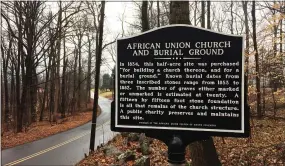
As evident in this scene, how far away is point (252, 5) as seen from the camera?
893 inches

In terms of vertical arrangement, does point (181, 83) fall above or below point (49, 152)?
above

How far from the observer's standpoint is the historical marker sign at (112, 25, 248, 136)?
394cm

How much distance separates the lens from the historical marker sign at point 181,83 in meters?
3.94

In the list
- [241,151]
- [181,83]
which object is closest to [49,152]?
[241,151]

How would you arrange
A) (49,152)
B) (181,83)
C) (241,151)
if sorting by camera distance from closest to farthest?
(181,83) < (241,151) < (49,152)

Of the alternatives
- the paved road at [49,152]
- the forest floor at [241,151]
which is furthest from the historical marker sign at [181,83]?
the paved road at [49,152]

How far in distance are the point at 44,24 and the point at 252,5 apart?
16482mm

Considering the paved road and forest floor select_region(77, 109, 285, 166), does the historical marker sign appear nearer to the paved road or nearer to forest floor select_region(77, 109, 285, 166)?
forest floor select_region(77, 109, 285, 166)

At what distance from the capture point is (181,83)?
407 cm

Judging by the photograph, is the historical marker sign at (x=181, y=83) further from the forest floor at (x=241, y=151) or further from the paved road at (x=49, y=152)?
the paved road at (x=49, y=152)

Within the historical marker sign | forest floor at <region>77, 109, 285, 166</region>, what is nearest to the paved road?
forest floor at <region>77, 109, 285, 166</region>

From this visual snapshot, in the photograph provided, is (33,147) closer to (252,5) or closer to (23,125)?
(23,125)

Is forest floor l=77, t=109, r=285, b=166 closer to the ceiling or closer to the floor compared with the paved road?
closer to the ceiling

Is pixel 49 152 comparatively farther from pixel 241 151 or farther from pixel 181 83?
pixel 181 83
